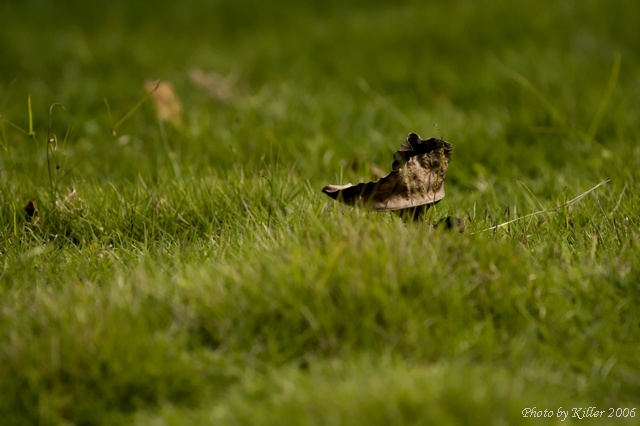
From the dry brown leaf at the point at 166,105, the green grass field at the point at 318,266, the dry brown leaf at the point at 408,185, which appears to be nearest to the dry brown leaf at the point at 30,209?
the green grass field at the point at 318,266

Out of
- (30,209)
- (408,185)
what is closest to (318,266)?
(408,185)

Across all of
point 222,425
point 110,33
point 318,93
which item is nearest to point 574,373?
point 222,425

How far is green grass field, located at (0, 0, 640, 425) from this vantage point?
188 cm

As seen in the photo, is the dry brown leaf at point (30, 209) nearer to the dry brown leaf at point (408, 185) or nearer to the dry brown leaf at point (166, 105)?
the dry brown leaf at point (408, 185)

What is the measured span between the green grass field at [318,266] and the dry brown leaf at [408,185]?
95 mm

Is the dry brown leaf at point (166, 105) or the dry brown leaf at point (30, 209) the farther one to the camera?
the dry brown leaf at point (166, 105)

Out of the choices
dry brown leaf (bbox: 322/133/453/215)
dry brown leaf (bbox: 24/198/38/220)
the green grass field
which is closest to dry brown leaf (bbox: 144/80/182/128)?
the green grass field

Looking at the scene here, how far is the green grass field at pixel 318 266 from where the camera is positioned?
6.15 feet

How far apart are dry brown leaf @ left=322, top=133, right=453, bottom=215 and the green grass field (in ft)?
0.31

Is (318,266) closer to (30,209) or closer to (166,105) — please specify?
(30,209)

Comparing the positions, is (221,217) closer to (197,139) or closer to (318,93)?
(197,139)

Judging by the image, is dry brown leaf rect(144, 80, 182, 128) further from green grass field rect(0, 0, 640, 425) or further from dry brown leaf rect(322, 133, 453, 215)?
dry brown leaf rect(322, 133, 453, 215)

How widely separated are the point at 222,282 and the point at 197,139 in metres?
2.20

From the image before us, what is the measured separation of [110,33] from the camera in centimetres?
662
